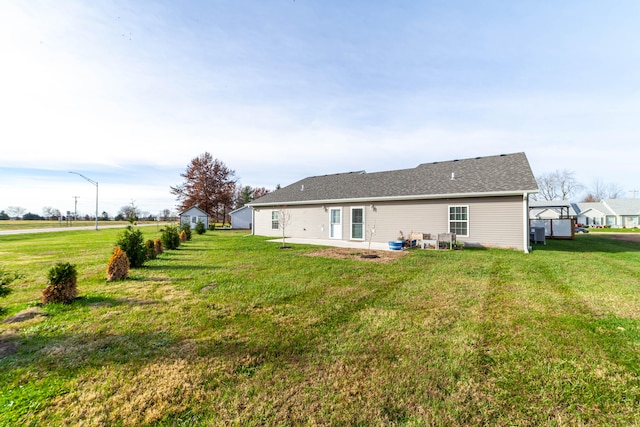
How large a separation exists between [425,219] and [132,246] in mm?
12366

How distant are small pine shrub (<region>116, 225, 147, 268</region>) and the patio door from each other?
1030cm

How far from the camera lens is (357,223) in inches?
614

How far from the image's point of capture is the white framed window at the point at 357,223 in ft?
50.5

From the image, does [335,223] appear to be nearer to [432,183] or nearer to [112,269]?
[432,183]

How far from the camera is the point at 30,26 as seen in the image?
19.5 ft

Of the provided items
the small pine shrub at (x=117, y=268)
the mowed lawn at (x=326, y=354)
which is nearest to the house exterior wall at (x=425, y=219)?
the mowed lawn at (x=326, y=354)

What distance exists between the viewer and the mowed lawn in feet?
7.20

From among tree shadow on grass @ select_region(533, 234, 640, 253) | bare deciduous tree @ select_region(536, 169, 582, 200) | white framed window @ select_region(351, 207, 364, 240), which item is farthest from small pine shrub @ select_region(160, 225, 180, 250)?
bare deciduous tree @ select_region(536, 169, 582, 200)

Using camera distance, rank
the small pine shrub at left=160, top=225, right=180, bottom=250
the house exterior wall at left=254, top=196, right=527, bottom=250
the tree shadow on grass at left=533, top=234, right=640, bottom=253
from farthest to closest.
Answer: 1. the small pine shrub at left=160, top=225, right=180, bottom=250
2. the tree shadow on grass at left=533, top=234, right=640, bottom=253
3. the house exterior wall at left=254, top=196, right=527, bottom=250

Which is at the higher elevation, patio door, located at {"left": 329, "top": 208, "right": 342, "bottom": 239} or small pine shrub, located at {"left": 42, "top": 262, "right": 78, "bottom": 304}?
patio door, located at {"left": 329, "top": 208, "right": 342, "bottom": 239}

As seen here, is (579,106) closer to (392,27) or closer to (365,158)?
(392,27)

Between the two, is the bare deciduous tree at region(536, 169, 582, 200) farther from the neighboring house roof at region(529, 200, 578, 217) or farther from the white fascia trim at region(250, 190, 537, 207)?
the white fascia trim at region(250, 190, 537, 207)

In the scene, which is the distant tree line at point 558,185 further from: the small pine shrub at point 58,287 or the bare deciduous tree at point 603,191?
the small pine shrub at point 58,287

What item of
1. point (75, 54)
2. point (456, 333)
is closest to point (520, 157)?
point (456, 333)
